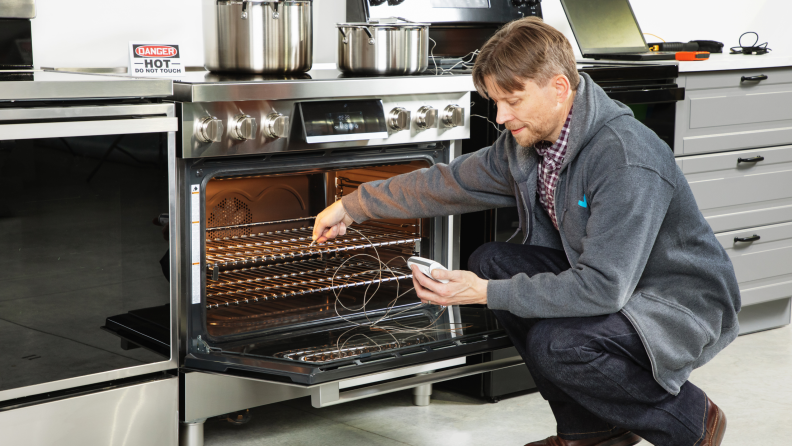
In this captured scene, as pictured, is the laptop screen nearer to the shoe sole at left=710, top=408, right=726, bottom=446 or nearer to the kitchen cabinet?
the kitchen cabinet

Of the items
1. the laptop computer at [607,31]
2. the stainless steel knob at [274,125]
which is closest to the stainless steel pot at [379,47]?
the stainless steel knob at [274,125]

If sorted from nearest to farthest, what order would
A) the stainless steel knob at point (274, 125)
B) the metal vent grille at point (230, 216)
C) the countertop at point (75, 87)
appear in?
the countertop at point (75, 87), the stainless steel knob at point (274, 125), the metal vent grille at point (230, 216)

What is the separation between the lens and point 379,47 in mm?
2225

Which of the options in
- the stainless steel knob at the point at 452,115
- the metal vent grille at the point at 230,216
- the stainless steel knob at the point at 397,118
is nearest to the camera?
the stainless steel knob at the point at 397,118

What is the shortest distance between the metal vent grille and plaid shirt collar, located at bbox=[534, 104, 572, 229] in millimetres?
935

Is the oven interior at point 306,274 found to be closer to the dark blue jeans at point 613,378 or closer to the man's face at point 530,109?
the dark blue jeans at point 613,378

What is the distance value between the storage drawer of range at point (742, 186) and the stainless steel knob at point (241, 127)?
1702 mm

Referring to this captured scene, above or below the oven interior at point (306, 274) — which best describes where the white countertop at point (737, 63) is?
above

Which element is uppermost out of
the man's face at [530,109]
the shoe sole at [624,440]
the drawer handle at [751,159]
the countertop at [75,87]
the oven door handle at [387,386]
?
the countertop at [75,87]

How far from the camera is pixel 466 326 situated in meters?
2.17

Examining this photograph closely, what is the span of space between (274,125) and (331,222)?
316mm

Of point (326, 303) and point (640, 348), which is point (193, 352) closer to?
point (326, 303)

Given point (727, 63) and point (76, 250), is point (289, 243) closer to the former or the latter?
point (76, 250)

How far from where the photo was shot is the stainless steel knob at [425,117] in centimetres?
224
